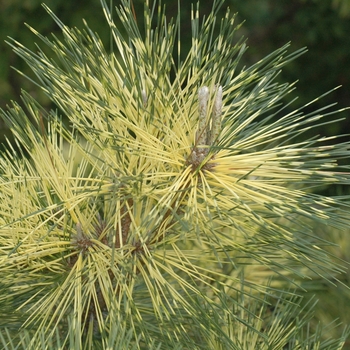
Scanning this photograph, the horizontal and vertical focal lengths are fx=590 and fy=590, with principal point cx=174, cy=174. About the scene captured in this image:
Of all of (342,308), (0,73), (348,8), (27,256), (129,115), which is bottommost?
(342,308)

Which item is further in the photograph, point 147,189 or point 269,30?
point 269,30

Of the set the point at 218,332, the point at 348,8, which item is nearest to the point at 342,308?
the point at 218,332

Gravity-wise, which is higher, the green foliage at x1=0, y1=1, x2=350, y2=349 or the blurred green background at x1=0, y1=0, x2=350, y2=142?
the blurred green background at x1=0, y1=0, x2=350, y2=142

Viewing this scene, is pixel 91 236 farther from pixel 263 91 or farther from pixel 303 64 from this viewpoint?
pixel 303 64

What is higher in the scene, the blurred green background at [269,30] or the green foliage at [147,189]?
the blurred green background at [269,30]

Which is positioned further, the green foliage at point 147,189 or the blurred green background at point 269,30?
the blurred green background at point 269,30

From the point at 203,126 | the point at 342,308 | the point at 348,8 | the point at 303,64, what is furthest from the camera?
the point at 303,64

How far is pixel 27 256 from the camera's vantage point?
44 centimetres

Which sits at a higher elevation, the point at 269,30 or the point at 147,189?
the point at 269,30

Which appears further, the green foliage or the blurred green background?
the blurred green background

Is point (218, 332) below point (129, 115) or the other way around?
below

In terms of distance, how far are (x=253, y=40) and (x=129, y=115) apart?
1.85 metres

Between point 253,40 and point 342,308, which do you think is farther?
point 253,40

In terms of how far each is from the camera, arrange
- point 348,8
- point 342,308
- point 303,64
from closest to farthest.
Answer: point 342,308, point 348,8, point 303,64
